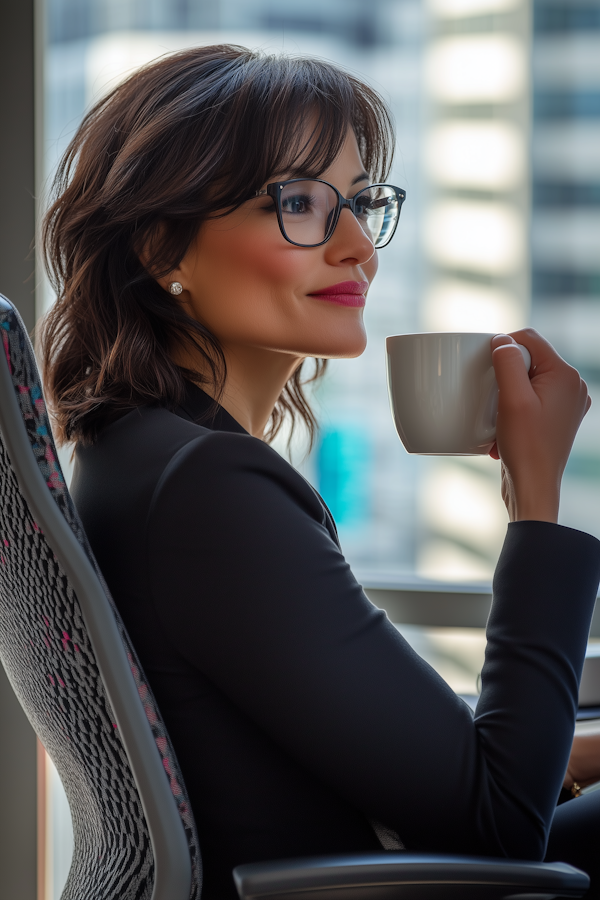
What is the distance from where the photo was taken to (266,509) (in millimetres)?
608

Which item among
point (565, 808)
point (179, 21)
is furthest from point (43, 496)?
point (179, 21)

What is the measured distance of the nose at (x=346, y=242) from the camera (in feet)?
2.75

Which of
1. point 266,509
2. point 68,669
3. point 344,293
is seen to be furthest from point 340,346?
point 68,669

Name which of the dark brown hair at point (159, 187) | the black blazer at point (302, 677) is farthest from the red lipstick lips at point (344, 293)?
the black blazer at point (302, 677)

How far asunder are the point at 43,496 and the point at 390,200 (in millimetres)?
615

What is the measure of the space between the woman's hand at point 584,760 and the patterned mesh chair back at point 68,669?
0.50 metres

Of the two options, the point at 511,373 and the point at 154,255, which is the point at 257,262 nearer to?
the point at 154,255

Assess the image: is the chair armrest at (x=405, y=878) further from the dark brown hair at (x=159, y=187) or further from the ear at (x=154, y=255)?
the ear at (x=154, y=255)

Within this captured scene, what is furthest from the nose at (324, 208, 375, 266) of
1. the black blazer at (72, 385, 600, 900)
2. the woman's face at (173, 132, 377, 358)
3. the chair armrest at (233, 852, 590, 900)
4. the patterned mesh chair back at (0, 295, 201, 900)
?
the chair armrest at (233, 852, 590, 900)

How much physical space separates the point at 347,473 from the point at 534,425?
2.60ft

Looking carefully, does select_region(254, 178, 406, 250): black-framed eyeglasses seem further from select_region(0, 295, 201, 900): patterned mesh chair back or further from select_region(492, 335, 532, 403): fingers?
select_region(0, 295, 201, 900): patterned mesh chair back

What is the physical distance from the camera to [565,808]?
0.75 metres

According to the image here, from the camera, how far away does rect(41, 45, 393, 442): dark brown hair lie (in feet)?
2.62

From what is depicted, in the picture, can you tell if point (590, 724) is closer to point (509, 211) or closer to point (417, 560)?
point (417, 560)
